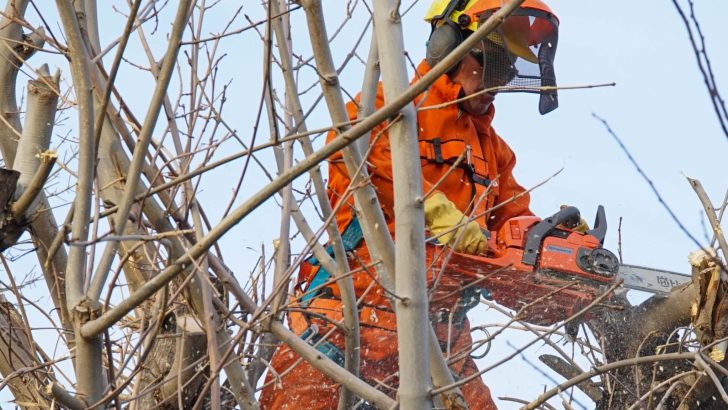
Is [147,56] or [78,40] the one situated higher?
[147,56]

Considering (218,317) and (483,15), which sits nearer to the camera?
(218,317)

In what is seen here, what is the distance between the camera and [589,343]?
5375 mm

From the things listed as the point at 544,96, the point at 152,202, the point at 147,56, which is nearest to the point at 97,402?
the point at 152,202

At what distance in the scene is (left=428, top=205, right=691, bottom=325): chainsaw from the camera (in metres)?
5.79

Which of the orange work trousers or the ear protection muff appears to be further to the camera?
the ear protection muff

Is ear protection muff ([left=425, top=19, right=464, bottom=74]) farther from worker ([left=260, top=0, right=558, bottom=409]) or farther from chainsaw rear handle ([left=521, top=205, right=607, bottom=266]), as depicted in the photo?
chainsaw rear handle ([left=521, top=205, right=607, bottom=266])

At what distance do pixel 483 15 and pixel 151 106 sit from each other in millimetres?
3326

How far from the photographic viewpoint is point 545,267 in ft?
19.0

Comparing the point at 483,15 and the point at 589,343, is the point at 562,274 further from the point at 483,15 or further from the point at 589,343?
the point at 483,15

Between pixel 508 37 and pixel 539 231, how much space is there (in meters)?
1.25

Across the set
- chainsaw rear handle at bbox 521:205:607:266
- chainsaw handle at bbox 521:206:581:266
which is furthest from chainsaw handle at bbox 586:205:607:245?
chainsaw handle at bbox 521:206:581:266

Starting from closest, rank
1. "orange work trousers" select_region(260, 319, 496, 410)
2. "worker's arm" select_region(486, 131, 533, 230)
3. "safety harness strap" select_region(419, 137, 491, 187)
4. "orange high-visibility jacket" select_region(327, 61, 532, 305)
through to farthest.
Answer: "orange work trousers" select_region(260, 319, 496, 410) < "orange high-visibility jacket" select_region(327, 61, 532, 305) < "safety harness strap" select_region(419, 137, 491, 187) < "worker's arm" select_region(486, 131, 533, 230)

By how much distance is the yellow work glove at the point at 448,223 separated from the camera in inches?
220

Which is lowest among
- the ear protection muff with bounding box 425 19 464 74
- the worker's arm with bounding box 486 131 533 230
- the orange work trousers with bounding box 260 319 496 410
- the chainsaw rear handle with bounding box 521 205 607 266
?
the orange work trousers with bounding box 260 319 496 410
